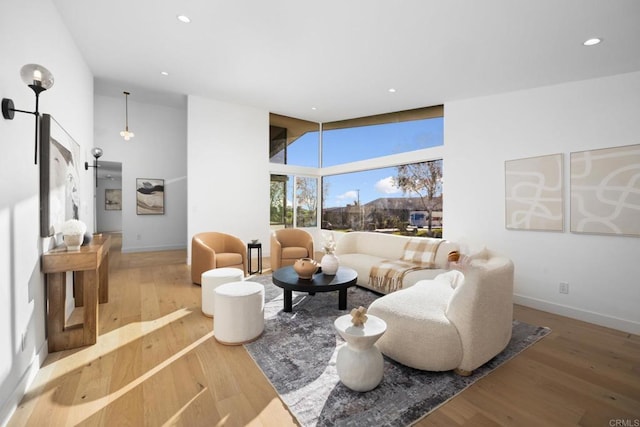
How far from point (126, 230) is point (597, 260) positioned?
885 centimetres

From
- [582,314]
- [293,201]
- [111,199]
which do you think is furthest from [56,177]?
[111,199]

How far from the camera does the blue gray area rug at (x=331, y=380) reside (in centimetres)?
172

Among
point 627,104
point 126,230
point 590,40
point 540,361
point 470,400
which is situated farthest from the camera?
point 126,230

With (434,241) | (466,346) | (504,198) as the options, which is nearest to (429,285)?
(466,346)

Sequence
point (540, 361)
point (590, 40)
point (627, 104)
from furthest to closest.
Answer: point (627, 104) → point (590, 40) → point (540, 361)

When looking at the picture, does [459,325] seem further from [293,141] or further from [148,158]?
[148,158]

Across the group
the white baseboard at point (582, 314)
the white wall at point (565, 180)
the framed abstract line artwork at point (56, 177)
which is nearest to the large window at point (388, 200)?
the white wall at point (565, 180)

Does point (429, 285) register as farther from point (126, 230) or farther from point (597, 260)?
point (126, 230)

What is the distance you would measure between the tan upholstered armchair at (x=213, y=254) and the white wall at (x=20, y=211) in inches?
72.4

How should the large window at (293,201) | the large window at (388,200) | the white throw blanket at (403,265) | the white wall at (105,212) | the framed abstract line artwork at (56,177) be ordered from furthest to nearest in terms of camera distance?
the white wall at (105,212), the large window at (293,201), the large window at (388,200), the white throw blanket at (403,265), the framed abstract line artwork at (56,177)

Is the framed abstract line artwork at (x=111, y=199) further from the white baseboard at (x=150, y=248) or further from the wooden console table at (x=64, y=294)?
the wooden console table at (x=64, y=294)

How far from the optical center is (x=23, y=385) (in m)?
1.90

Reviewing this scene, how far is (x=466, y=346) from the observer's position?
2094 mm

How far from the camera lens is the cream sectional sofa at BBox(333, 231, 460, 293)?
11.9ft
